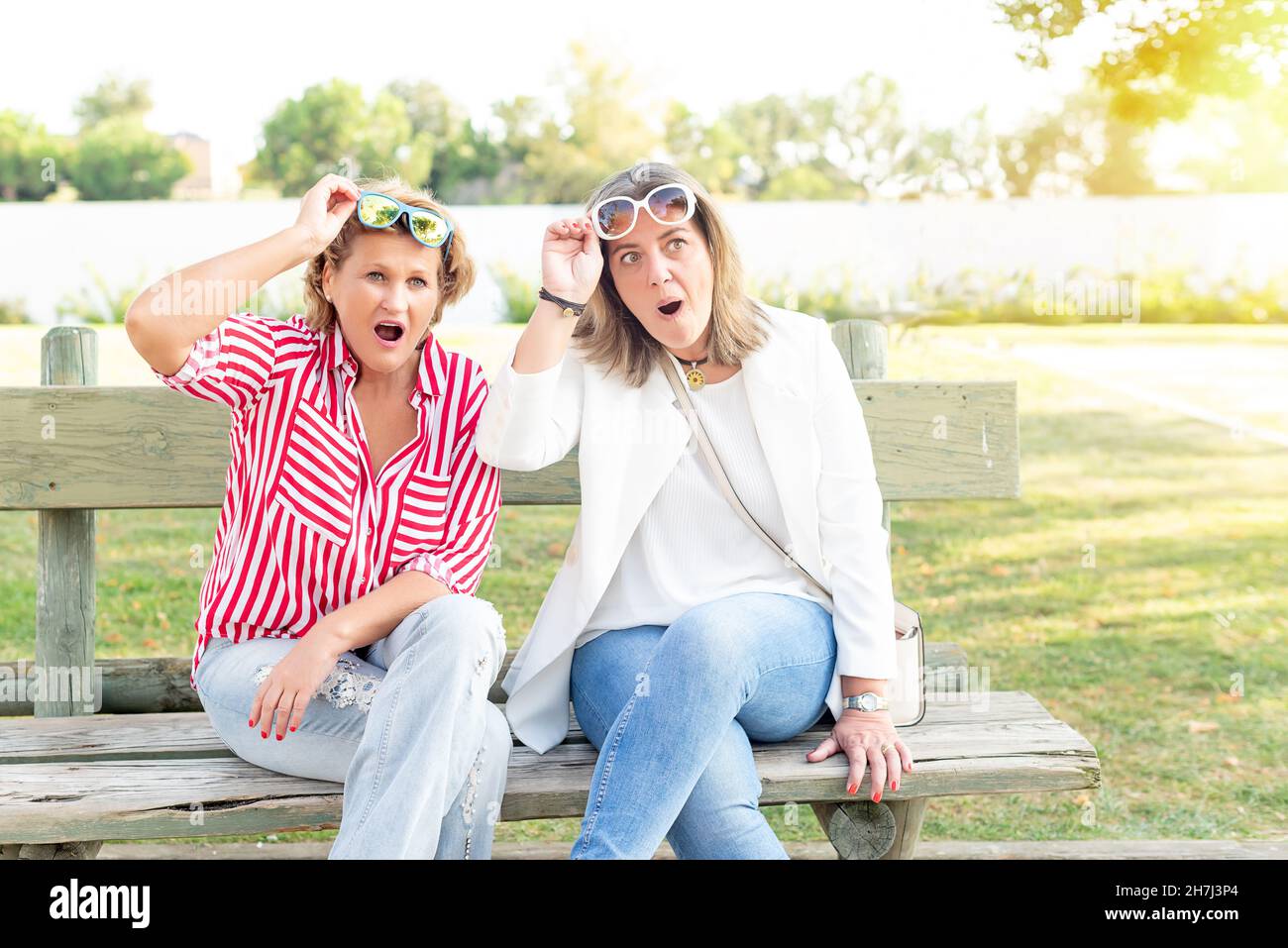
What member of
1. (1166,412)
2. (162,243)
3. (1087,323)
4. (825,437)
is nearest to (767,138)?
(1087,323)

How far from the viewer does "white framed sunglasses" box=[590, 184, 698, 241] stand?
2812 mm

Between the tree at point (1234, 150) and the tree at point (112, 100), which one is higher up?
the tree at point (112, 100)

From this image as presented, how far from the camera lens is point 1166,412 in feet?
36.7

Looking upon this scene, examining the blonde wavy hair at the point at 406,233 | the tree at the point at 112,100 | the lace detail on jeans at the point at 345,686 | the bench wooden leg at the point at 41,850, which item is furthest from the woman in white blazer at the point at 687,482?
the tree at the point at 112,100

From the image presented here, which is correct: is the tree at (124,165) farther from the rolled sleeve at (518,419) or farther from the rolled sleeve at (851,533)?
the rolled sleeve at (851,533)

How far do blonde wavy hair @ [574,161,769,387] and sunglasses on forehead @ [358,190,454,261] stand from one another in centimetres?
34

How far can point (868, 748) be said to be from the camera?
106 inches

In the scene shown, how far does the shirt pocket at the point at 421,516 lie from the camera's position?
2.78 meters

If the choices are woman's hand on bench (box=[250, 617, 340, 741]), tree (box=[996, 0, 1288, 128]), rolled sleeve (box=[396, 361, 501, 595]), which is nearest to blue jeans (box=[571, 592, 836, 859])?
rolled sleeve (box=[396, 361, 501, 595])

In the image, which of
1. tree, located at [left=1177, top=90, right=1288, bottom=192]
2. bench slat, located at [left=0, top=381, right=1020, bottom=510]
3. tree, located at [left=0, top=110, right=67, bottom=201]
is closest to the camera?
bench slat, located at [left=0, top=381, right=1020, bottom=510]

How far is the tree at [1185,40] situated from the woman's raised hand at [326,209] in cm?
597

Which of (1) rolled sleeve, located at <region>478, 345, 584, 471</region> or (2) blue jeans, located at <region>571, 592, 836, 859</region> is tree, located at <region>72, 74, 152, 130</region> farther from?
(2) blue jeans, located at <region>571, 592, 836, 859</region>
